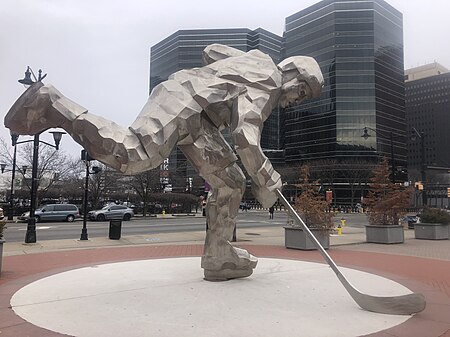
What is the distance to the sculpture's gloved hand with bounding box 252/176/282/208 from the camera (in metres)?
5.91

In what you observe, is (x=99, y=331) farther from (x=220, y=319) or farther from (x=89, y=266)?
(x=89, y=266)

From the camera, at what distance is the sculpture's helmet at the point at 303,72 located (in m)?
7.07

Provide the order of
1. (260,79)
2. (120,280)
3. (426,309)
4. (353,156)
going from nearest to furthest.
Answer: (426,309)
(260,79)
(120,280)
(353,156)

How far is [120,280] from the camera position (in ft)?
24.7

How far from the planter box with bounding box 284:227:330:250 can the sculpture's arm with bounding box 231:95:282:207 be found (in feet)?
26.7

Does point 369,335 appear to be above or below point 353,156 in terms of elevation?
below

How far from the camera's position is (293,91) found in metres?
7.06

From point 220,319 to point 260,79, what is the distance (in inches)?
144

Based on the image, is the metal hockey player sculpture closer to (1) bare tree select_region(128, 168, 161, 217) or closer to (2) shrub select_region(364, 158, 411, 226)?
(2) shrub select_region(364, 158, 411, 226)

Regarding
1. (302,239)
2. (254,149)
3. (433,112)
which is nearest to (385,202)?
(302,239)

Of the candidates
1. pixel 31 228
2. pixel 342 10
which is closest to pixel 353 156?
pixel 342 10

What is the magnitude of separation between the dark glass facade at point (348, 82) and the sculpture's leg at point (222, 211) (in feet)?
234

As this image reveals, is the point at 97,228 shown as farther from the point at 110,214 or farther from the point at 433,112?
the point at 433,112

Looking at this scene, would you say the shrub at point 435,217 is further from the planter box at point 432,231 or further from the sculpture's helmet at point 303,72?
the sculpture's helmet at point 303,72
